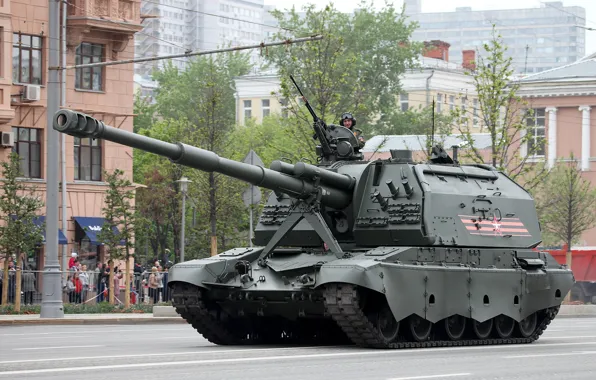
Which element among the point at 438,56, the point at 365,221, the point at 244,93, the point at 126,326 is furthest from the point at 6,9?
the point at 438,56

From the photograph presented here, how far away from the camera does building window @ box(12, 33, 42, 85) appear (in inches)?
1688

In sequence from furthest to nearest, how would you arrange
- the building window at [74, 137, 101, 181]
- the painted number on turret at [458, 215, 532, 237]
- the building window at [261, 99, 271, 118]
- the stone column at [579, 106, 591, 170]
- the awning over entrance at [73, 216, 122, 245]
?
the building window at [261, 99, 271, 118] < the stone column at [579, 106, 591, 170] < the building window at [74, 137, 101, 181] < the awning over entrance at [73, 216, 122, 245] < the painted number on turret at [458, 215, 532, 237]

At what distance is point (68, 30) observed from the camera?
44.0 metres

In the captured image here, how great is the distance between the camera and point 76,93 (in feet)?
148

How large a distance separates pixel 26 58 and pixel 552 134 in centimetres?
3477

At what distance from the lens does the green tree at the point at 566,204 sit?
4934cm

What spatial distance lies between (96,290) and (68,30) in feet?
34.3

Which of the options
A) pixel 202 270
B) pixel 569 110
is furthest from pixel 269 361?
pixel 569 110

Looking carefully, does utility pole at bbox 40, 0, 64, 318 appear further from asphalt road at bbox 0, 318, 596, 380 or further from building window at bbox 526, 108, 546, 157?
building window at bbox 526, 108, 546, 157

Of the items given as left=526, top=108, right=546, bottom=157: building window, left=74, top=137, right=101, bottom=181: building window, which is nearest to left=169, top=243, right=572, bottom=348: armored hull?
left=526, top=108, right=546, bottom=157: building window

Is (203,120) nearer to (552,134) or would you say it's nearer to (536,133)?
(536,133)

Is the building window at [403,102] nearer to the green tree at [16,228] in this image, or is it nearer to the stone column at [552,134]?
the stone column at [552,134]

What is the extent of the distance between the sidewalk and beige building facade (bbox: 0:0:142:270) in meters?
10.7

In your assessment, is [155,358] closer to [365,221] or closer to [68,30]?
[365,221]
